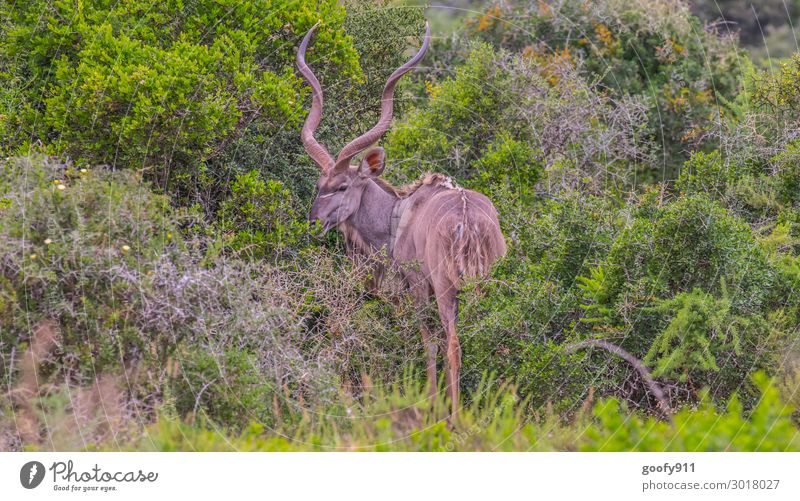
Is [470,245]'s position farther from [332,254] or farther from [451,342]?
[332,254]

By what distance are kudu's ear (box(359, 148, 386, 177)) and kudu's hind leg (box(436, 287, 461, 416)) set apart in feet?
6.76

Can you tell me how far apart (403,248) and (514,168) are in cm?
186

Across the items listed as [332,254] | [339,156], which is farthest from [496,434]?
[339,156]

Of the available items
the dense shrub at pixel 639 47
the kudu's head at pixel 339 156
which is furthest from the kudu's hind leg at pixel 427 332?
the dense shrub at pixel 639 47

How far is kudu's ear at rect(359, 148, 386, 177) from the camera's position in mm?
11280

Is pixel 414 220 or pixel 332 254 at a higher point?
pixel 414 220

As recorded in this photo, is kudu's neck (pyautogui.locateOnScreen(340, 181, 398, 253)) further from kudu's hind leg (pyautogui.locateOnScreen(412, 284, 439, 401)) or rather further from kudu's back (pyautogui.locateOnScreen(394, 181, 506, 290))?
kudu's hind leg (pyautogui.locateOnScreen(412, 284, 439, 401))

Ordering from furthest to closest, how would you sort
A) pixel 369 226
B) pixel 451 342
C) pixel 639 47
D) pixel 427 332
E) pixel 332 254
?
Result: pixel 639 47
pixel 369 226
pixel 332 254
pixel 427 332
pixel 451 342

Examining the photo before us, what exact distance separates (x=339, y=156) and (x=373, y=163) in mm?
530

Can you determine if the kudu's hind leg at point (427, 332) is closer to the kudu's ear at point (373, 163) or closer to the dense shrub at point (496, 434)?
the kudu's ear at point (373, 163)

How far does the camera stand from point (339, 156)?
36.1ft

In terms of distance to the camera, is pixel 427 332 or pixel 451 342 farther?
pixel 427 332

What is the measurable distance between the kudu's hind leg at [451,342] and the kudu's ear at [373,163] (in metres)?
2.06

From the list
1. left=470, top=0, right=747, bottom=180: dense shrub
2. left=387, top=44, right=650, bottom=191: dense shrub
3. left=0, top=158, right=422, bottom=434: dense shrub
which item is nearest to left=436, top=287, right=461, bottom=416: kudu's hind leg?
left=0, top=158, right=422, bottom=434: dense shrub
